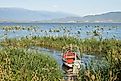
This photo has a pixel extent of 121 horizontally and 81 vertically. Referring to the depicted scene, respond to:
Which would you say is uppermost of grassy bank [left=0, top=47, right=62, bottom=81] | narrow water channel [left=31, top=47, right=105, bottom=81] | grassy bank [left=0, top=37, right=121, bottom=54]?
grassy bank [left=0, top=47, right=62, bottom=81]

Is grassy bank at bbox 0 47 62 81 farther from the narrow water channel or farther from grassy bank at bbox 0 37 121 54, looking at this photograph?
grassy bank at bbox 0 37 121 54


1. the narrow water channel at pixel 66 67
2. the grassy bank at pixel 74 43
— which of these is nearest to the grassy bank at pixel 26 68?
the narrow water channel at pixel 66 67

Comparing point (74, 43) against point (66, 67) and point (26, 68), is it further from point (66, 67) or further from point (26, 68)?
point (26, 68)

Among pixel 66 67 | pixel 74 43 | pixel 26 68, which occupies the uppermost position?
pixel 26 68

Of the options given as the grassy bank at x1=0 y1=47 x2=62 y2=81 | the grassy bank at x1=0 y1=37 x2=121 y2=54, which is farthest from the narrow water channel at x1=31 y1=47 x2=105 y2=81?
the grassy bank at x1=0 y1=47 x2=62 y2=81

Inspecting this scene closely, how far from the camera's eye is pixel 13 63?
2242 cm

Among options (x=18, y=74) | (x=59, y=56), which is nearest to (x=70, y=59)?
(x=59, y=56)

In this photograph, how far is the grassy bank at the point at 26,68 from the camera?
1565cm

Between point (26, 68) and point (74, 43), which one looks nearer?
point (26, 68)

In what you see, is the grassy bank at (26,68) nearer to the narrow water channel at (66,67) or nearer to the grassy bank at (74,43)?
the narrow water channel at (66,67)

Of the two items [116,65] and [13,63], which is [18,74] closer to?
[116,65]

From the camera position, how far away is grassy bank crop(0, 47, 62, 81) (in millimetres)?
15653

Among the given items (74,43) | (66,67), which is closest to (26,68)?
(66,67)

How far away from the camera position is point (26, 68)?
67.1 ft
